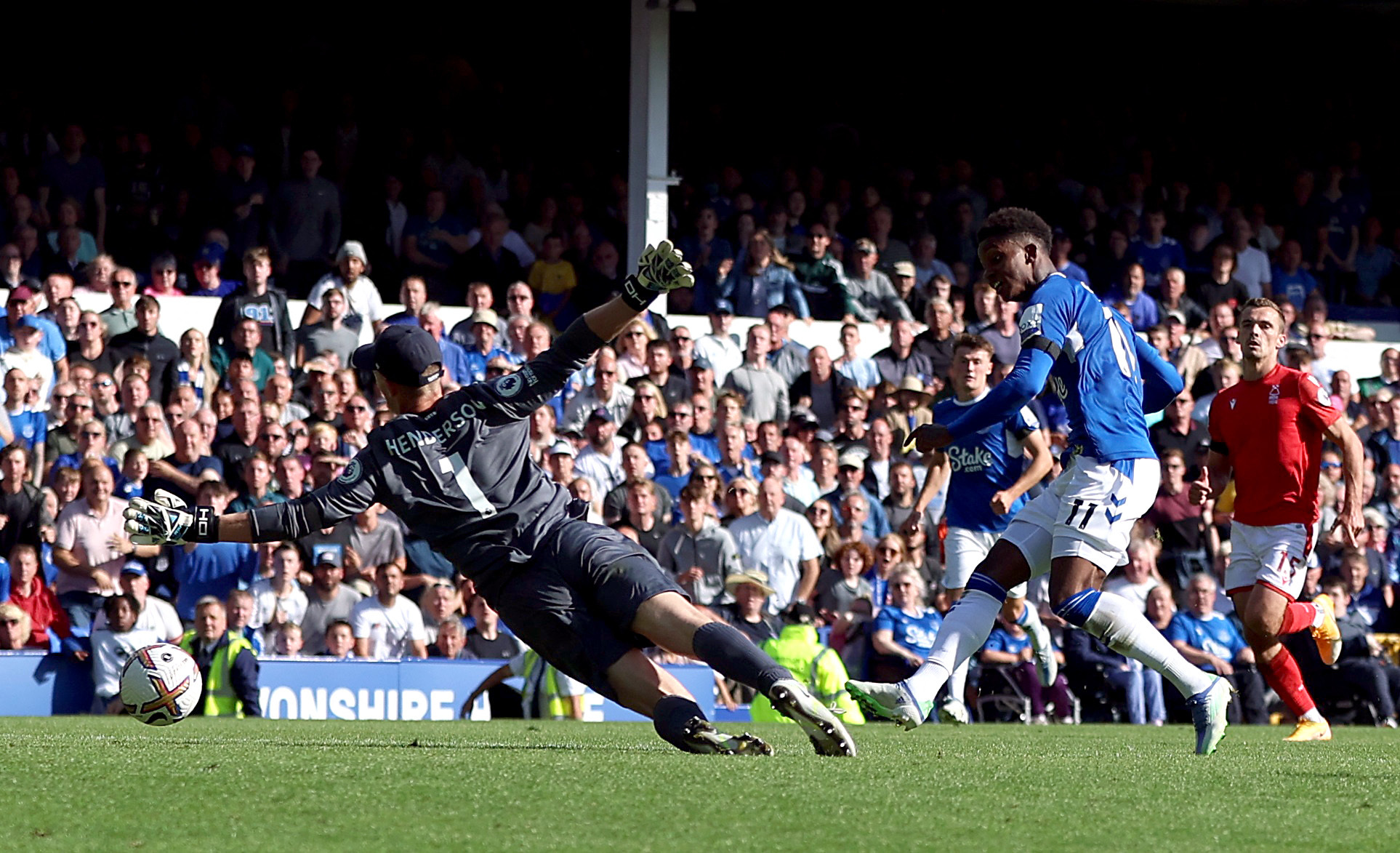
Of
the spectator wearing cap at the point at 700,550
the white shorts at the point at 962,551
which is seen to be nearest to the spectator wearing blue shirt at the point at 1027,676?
the spectator wearing cap at the point at 700,550

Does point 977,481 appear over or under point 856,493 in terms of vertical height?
over

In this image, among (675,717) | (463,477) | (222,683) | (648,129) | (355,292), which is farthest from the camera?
(648,129)

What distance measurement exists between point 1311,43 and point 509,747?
20801 millimetres

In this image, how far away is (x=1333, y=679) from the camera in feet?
48.2

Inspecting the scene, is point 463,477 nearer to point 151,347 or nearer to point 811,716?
point 811,716

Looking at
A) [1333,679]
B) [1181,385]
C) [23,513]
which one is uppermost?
[1181,385]

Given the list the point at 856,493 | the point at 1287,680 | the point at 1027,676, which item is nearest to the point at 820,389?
the point at 856,493

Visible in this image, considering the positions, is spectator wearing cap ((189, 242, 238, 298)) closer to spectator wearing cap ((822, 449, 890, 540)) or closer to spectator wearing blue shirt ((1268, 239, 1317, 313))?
spectator wearing cap ((822, 449, 890, 540))

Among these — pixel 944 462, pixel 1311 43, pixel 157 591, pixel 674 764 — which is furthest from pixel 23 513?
pixel 1311 43

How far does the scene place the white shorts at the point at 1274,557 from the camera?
9.46 meters

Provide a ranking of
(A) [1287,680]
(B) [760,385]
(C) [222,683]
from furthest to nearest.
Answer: (B) [760,385]
(C) [222,683]
(A) [1287,680]

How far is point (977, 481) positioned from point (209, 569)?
5418 mm

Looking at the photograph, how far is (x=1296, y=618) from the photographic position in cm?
952

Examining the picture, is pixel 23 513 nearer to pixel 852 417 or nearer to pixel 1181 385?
pixel 852 417
